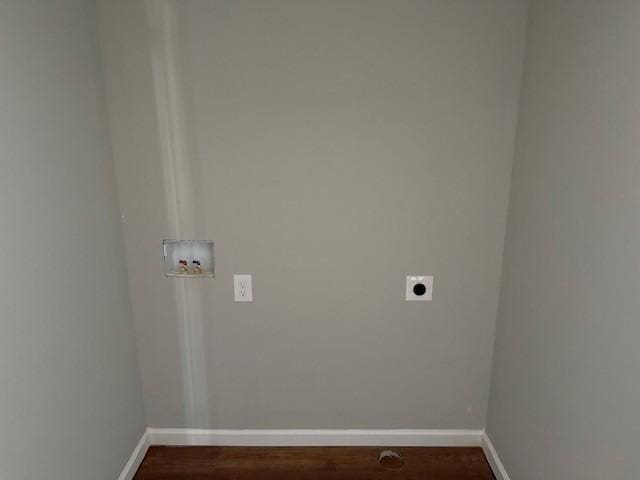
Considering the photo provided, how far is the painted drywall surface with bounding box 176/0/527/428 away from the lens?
1.62 meters

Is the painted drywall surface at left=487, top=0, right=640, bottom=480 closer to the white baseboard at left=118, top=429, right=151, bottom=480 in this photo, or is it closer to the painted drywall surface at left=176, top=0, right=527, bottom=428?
the painted drywall surface at left=176, top=0, right=527, bottom=428

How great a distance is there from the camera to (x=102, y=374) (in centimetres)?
165

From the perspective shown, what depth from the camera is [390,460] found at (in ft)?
6.54

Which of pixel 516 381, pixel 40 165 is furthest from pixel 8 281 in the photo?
pixel 516 381

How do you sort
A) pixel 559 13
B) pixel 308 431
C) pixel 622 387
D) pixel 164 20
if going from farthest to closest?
pixel 308 431, pixel 164 20, pixel 559 13, pixel 622 387

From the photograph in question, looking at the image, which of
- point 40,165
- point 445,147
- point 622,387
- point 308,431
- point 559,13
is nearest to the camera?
point 622,387

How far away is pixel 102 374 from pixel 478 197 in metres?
1.79

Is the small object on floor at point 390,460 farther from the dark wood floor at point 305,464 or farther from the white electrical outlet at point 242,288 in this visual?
the white electrical outlet at point 242,288

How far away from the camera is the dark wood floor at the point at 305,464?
6.25 ft

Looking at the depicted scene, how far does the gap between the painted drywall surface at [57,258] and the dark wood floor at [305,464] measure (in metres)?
0.28

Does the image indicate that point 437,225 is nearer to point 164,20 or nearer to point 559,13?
point 559,13

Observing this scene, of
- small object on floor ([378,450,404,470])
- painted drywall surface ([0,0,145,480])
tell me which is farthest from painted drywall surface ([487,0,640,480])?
painted drywall surface ([0,0,145,480])

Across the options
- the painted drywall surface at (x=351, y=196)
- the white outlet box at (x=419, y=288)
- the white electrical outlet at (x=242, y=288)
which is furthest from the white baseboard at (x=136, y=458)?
the white outlet box at (x=419, y=288)

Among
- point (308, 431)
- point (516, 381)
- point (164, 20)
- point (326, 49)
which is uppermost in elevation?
point (164, 20)
